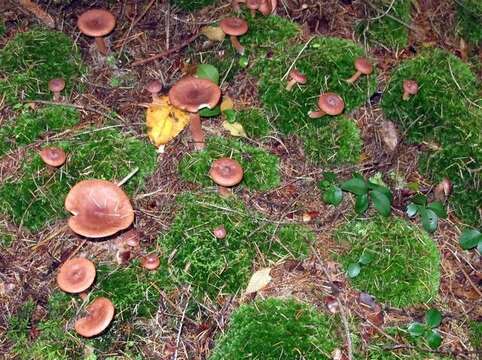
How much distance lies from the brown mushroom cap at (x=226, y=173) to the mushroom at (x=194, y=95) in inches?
20.5

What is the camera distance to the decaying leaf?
3.95m

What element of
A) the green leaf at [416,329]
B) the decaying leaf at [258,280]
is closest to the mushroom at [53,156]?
the decaying leaf at [258,280]

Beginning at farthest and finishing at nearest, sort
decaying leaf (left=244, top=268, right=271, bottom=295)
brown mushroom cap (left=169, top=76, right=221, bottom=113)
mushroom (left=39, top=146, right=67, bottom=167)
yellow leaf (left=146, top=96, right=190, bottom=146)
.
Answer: yellow leaf (left=146, top=96, right=190, bottom=146) → brown mushroom cap (left=169, top=76, right=221, bottom=113) → mushroom (left=39, top=146, right=67, bottom=167) → decaying leaf (left=244, top=268, right=271, bottom=295)

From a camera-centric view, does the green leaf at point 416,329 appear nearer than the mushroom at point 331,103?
Yes

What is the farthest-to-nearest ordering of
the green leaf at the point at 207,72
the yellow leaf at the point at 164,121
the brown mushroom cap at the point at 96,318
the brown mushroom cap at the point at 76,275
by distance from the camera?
the green leaf at the point at 207,72
the yellow leaf at the point at 164,121
the brown mushroom cap at the point at 76,275
the brown mushroom cap at the point at 96,318

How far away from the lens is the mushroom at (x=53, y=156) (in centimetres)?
423

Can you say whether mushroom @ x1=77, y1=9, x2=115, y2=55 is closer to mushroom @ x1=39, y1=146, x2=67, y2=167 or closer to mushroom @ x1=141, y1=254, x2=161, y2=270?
mushroom @ x1=39, y1=146, x2=67, y2=167

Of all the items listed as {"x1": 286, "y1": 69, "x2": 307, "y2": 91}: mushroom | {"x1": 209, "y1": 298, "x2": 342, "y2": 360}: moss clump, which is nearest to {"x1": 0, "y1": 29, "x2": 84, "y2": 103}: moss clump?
{"x1": 286, "y1": 69, "x2": 307, "y2": 91}: mushroom

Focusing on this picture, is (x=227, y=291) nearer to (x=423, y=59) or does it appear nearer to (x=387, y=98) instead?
(x=387, y=98)

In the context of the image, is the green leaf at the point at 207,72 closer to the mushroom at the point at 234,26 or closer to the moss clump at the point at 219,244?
the mushroom at the point at 234,26

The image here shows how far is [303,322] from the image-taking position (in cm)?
372

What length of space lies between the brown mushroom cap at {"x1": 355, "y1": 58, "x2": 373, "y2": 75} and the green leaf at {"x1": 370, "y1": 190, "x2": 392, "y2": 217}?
4.08 ft

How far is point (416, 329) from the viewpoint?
3.77 m

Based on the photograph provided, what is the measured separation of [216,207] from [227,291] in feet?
2.38
